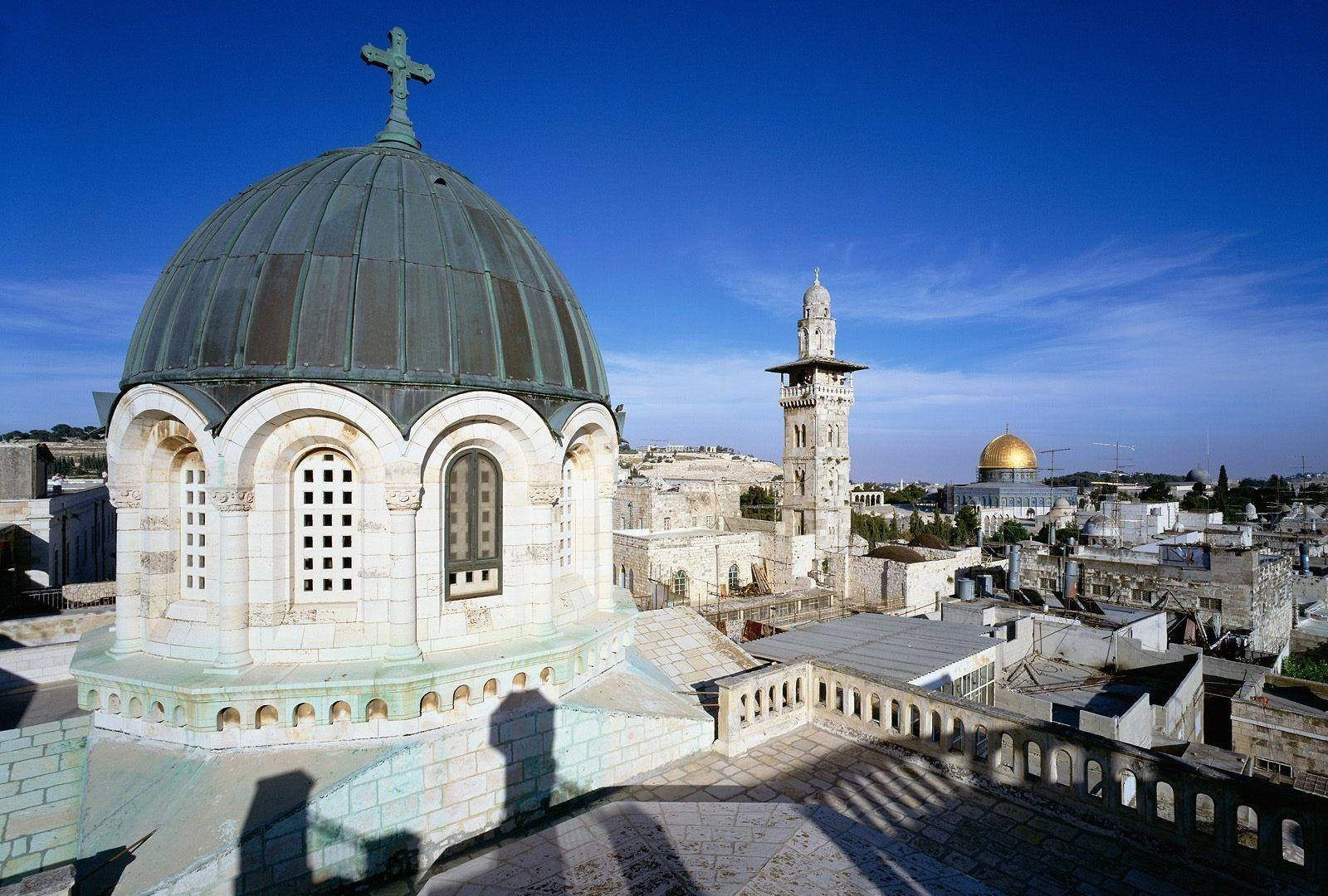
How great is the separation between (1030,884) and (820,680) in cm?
424

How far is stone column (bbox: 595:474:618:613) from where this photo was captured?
1123cm

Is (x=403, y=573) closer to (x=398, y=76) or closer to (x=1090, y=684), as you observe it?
(x=398, y=76)

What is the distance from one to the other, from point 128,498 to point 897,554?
40.1m

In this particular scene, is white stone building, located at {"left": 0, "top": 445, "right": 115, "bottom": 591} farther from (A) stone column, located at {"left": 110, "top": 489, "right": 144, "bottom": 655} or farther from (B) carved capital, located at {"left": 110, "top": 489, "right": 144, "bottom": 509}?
(B) carved capital, located at {"left": 110, "top": 489, "right": 144, "bottom": 509}

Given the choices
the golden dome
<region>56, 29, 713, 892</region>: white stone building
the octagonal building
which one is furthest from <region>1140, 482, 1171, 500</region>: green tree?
the octagonal building

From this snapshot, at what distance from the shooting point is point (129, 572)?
29.6 ft

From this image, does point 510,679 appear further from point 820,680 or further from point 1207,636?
point 1207,636

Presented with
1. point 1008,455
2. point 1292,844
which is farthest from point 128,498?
point 1008,455

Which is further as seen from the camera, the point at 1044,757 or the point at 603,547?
the point at 603,547

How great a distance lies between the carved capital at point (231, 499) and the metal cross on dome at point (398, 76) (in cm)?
620

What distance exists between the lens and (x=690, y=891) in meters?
5.35

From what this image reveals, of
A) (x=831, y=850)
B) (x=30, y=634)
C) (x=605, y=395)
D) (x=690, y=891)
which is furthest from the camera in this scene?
(x=30, y=634)

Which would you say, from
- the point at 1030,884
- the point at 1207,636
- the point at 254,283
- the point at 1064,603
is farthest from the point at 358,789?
the point at 1207,636

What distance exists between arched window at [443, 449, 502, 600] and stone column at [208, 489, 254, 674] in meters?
2.39
